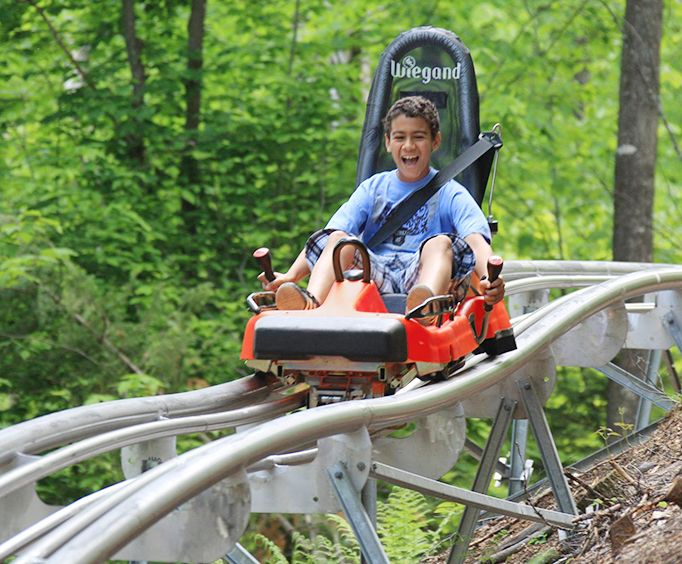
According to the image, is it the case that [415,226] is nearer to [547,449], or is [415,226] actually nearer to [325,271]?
[325,271]

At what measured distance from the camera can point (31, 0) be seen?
10992mm

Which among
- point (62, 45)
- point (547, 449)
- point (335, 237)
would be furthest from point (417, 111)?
point (62, 45)

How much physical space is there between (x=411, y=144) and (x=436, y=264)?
2.41ft

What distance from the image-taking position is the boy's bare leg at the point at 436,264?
4910 mm

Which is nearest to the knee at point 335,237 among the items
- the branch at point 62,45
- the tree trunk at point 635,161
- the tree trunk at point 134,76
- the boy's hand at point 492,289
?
the boy's hand at point 492,289

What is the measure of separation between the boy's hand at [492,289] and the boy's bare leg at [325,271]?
0.58 m

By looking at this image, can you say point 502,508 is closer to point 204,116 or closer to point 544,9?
point 204,116

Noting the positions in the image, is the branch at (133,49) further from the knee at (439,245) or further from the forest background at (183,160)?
the knee at (439,245)

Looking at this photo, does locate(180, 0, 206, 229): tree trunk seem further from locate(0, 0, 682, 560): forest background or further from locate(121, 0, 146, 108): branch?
locate(121, 0, 146, 108): branch

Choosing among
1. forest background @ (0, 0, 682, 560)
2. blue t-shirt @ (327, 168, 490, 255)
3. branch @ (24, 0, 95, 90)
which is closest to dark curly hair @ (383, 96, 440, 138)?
blue t-shirt @ (327, 168, 490, 255)

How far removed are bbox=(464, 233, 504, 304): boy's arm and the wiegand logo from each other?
1.42m

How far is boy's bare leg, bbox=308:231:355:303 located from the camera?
4.96 meters

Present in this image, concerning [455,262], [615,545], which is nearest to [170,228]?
[455,262]

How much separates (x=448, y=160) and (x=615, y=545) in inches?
100
